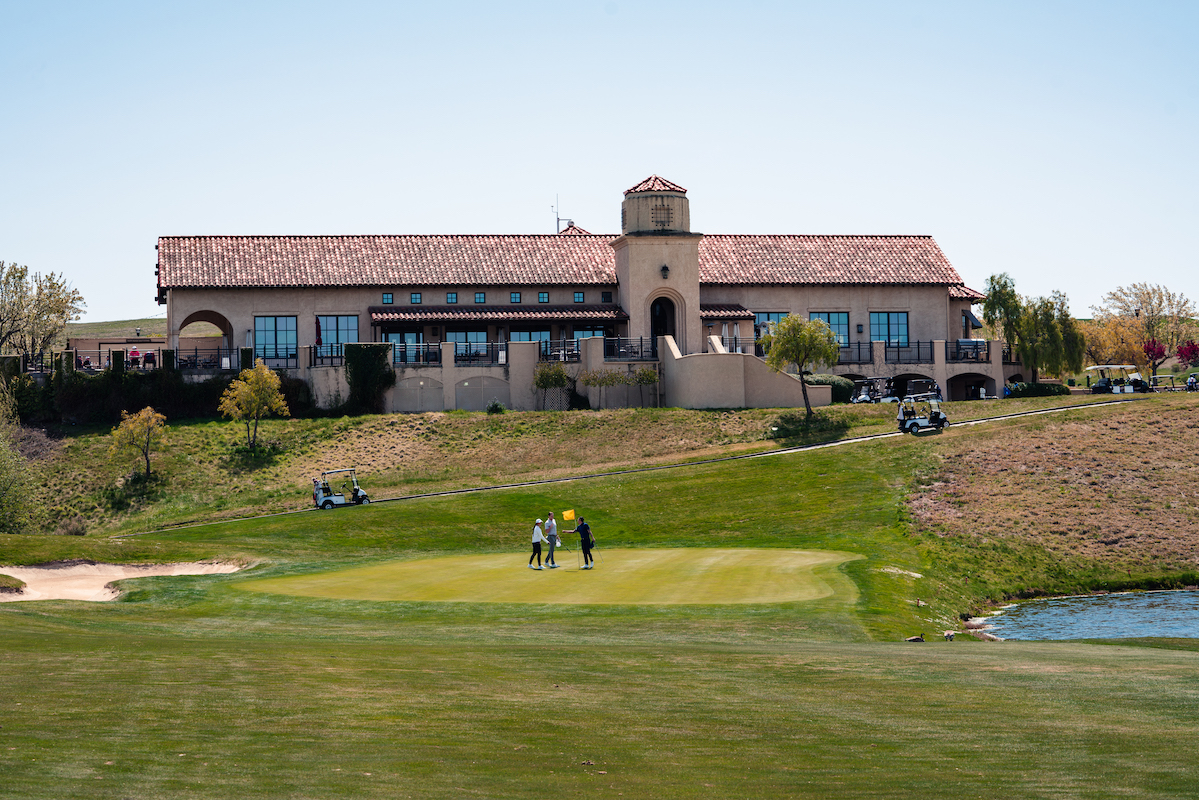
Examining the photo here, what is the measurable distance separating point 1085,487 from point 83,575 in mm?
31742

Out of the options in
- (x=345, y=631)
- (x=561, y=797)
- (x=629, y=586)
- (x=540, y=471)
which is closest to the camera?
(x=561, y=797)

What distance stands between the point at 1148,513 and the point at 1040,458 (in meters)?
5.16

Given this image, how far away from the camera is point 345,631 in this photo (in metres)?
19.0

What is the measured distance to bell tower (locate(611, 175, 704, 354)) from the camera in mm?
60438

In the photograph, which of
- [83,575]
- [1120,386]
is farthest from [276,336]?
[1120,386]

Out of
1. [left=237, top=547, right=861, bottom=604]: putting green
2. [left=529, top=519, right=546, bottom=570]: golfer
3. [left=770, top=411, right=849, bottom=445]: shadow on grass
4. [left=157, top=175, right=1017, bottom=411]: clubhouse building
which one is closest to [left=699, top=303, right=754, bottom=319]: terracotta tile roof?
[left=157, top=175, right=1017, bottom=411]: clubhouse building

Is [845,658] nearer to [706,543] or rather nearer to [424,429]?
[706,543]

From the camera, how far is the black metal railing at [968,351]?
61344 millimetres

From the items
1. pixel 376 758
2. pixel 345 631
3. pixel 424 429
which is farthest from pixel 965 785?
pixel 424 429

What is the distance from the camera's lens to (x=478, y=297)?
6241cm

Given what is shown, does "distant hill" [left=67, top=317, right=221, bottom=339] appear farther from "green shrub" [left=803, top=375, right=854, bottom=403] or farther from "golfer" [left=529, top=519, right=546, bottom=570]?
"golfer" [left=529, top=519, right=546, bottom=570]

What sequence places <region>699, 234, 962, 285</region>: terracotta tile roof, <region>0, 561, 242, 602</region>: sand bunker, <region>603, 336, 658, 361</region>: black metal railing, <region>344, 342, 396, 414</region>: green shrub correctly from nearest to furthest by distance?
<region>0, 561, 242, 602</region>: sand bunker
<region>344, 342, 396, 414</region>: green shrub
<region>603, 336, 658, 361</region>: black metal railing
<region>699, 234, 962, 285</region>: terracotta tile roof

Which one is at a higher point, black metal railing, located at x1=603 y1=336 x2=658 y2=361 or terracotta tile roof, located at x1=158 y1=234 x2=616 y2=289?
terracotta tile roof, located at x1=158 y1=234 x2=616 y2=289

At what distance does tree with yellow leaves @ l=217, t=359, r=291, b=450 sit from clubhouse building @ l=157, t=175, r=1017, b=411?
4.41 m
